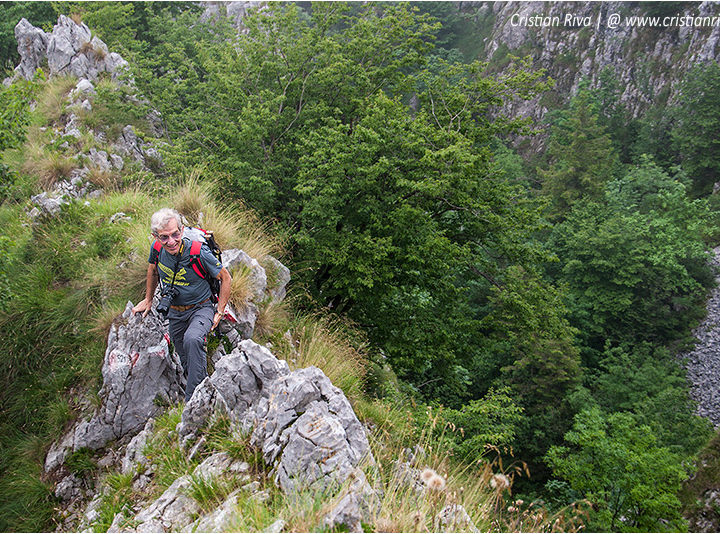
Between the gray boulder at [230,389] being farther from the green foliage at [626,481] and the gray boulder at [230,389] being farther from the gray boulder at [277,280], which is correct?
the green foliage at [626,481]

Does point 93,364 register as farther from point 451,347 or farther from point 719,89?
point 719,89

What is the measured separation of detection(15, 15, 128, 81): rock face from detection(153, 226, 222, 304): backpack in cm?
1343

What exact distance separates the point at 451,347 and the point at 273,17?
12.0 meters

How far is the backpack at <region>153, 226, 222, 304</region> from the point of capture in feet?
15.6

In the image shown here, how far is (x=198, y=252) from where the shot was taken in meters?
4.77

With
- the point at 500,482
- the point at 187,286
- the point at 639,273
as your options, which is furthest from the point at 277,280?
the point at 639,273

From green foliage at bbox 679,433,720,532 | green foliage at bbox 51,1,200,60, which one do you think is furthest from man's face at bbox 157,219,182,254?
green foliage at bbox 679,433,720,532

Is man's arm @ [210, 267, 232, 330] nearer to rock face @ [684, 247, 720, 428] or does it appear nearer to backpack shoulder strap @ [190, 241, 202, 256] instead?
backpack shoulder strap @ [190, 241, 202, 256]

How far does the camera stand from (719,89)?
125ft

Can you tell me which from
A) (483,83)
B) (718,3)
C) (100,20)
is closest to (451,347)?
(483,83)

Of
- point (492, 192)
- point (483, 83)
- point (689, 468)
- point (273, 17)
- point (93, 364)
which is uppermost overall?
point (273, 17)

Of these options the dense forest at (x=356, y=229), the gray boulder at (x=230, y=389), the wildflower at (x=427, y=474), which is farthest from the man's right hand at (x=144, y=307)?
the wildflower at (x=427, y=474)

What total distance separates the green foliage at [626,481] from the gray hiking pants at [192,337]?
15.7 meters

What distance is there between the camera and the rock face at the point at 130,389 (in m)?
5.15
